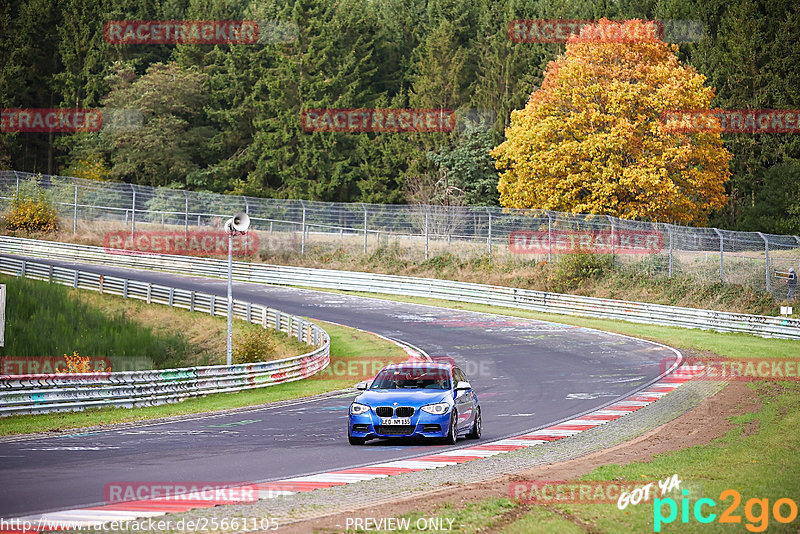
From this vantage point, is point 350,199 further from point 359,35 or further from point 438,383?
point 438,383

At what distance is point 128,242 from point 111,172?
2437cm

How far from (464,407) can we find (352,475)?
4.35 metres

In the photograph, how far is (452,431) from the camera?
53.2 ft

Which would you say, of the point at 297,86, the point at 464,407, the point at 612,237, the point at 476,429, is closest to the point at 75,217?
the point at 297,86

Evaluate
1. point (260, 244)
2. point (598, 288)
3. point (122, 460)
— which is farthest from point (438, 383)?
point (260, 244)

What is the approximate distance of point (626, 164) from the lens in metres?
51.3

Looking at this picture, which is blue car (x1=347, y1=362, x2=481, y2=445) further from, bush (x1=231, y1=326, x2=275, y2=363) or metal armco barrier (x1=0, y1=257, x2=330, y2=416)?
bush (x1=231, y1=326, x2=275, y2=363)

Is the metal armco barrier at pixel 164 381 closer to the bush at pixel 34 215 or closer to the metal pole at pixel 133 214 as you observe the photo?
the metal pole at pixel 133 214

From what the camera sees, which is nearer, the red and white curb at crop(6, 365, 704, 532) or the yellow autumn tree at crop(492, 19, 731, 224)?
the red and white curb at crop(6, 365, 704, 532)

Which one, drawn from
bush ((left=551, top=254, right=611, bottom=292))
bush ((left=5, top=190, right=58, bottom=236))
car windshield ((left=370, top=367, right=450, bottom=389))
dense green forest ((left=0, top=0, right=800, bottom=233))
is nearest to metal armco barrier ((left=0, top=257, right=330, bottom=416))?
car windshield ((left=370, top=367, right=450, bottom=389))

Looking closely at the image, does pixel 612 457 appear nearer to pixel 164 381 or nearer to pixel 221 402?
pixel 221 402

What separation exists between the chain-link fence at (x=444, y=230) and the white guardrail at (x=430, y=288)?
3100 millimetres

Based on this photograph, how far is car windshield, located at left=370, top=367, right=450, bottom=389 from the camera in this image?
1698 centimetres

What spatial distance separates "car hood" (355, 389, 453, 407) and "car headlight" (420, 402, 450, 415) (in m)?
0.07
